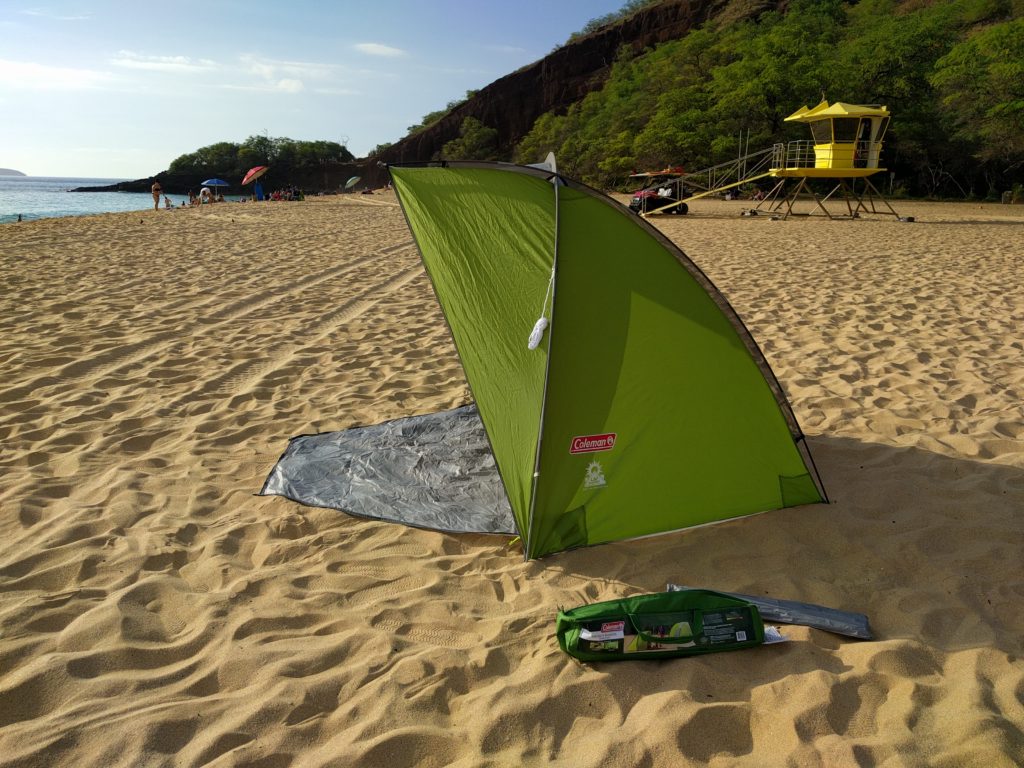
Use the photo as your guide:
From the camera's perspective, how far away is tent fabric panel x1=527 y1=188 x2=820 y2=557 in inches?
123

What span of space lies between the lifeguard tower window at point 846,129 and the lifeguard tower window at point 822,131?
7.9 inches

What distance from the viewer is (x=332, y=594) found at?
9.69ft

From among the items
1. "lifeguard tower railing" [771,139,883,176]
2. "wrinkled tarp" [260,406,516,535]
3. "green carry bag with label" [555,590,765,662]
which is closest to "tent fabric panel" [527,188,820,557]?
"wrinkled tarp" [260,406,516,535]

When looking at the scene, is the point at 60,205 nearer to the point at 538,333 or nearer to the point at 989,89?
the point at 989,89

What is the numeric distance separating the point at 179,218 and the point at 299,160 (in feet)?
255

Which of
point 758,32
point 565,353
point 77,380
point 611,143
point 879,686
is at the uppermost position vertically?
point 758,32

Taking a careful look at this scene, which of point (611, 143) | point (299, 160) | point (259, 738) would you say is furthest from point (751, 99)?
point (299, 160)

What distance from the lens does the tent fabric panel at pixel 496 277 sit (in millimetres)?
3203

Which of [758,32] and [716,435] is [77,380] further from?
[758,32]

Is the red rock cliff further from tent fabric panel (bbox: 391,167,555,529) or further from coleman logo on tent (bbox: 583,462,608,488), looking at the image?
coleman logo on tent (bbox: 583,462,608,488)

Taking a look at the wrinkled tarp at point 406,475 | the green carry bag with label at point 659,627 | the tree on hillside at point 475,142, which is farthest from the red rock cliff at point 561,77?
the green carry bag with label at point 659,627

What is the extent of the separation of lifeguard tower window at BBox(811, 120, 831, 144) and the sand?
14.8 m

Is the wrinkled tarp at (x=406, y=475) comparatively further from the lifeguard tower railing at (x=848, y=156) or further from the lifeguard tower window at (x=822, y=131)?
the lifeguard tower window at (x=822, y=131)

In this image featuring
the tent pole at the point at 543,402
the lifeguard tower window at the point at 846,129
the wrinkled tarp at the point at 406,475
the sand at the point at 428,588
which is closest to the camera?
the sand at the point at 428,588
